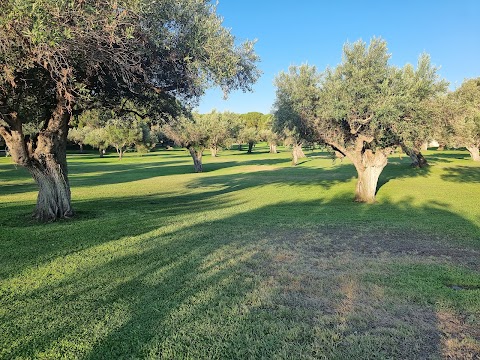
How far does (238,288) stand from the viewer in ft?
19.0

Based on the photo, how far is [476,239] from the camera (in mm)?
9789

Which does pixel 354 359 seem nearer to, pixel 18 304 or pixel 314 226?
pixel 18 304

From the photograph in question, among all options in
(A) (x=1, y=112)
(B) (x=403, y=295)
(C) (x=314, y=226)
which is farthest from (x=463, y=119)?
(A) (x=1, y=112)

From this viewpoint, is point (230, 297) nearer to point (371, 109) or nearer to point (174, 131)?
point (371, 109)

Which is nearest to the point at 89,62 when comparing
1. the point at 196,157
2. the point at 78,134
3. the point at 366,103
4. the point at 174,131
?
the point at 366,103

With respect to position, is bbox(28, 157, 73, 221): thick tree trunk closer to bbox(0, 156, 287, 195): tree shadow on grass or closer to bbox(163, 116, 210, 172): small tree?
bbox(0, 156, 287, 195): tree shadow on grass

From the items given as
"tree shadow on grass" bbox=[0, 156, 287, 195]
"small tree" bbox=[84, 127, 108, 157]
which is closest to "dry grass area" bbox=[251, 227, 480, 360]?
"tree shadow on grass" bbox=[0, 156, 287, 195]

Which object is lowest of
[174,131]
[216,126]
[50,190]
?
[50,190]

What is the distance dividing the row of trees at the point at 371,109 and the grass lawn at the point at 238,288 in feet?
18.4

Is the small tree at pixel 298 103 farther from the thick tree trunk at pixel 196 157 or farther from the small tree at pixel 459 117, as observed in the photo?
the thick tree trunk at pixel 196 157

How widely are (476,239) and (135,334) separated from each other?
31.7ft

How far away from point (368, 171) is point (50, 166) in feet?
49.5

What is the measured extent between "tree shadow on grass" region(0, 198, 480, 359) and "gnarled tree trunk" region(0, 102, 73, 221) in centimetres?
275

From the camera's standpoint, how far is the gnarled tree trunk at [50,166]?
38.0ft
